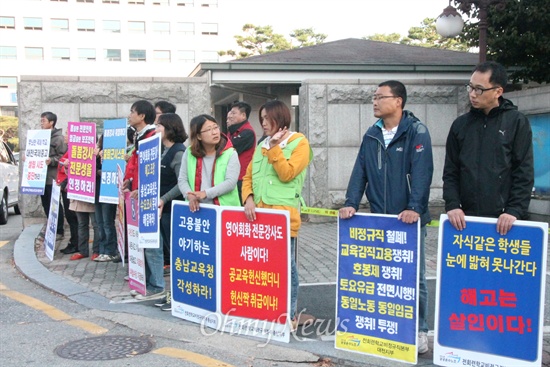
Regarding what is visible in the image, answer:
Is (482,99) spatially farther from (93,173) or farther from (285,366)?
(93,173)

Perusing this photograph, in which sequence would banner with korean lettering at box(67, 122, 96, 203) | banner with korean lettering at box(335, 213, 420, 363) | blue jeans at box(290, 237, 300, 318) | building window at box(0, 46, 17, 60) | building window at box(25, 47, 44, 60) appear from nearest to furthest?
banner with korean lettering at box(335, 213, 420, 363) → blue jeans at box(290, 237, 300, 318) → banner with korean lettering at box(67, 122, 96, 203) → building window at box(0, 46, 17, 60) → building window at box(25, 47, 44, 60)

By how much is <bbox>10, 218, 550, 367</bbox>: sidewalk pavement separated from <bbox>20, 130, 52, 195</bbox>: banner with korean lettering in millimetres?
907

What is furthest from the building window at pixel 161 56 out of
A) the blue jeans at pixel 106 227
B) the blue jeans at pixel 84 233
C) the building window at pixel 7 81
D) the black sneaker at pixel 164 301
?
the black sneaker at pixel 164 301

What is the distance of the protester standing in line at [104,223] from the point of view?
8.11m

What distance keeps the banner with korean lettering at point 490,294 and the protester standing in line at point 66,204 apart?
5984 mm

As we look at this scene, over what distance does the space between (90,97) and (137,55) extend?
63.0 m

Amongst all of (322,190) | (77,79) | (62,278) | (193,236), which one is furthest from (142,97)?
(193,236)

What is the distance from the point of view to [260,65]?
14.9 m

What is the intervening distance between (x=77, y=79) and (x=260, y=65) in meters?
4.83

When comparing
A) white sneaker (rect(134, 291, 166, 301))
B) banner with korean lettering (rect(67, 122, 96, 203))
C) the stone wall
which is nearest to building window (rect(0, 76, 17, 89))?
the stone wall

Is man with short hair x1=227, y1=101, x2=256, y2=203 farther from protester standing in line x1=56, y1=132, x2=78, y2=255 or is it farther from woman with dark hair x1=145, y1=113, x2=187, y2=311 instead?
protester standing in line x1=56, y1=132, x2=78, y2=255

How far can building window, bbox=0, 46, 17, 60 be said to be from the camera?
67.7 meters

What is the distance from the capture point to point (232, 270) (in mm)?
5223

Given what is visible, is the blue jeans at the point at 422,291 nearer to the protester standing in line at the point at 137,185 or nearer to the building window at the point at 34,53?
the protester standing in line at the point at 137,185
